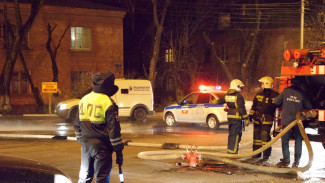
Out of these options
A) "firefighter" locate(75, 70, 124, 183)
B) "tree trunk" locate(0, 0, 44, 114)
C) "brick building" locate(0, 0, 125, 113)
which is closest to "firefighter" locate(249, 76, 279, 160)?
"firefighter" locate(75, 70, 124, 183)

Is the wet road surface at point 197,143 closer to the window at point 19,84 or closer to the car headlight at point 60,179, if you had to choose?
the car headlight at point 60,179

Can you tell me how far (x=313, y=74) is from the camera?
876 centimetres

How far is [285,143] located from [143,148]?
3.88 meters

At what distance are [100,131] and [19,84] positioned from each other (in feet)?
85.7

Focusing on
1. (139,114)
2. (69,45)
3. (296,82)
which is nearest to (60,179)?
(296,82)

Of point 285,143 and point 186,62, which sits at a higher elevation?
point 186,62

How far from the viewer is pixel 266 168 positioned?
8438 mm

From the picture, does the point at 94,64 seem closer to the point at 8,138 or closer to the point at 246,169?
the point at 8,138

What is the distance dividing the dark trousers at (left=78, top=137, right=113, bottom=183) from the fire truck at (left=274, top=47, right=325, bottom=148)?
4759 mm

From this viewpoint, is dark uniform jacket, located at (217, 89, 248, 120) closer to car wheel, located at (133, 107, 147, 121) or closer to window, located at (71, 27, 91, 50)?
car wheel, located at (133, 107, 147, 121)

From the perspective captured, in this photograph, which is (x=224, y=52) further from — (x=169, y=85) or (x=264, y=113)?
(x=264, y=113)

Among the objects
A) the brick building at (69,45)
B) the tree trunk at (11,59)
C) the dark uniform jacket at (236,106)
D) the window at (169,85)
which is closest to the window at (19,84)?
the brick building at (69,45)

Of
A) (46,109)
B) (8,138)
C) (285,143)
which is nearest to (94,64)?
(46,109)

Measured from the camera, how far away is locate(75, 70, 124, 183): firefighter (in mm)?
5629
